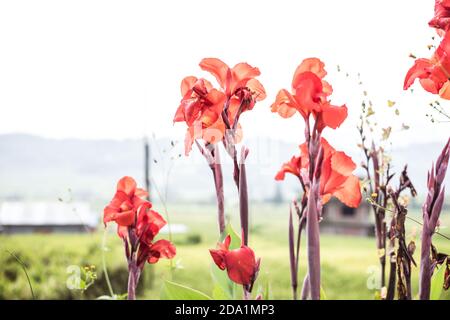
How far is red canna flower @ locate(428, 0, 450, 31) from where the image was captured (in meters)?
→ 0.63

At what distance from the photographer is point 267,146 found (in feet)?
2.68

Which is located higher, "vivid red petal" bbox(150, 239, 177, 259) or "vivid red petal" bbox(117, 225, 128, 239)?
"vivid red petal" bbox(117, 225, 128, 239)

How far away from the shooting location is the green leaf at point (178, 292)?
703 mm

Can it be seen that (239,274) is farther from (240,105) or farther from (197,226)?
(197,226)

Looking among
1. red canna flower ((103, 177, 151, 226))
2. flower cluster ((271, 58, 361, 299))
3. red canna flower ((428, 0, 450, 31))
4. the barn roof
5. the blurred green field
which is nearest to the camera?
flower cluster ((271, 58, 361, 299))

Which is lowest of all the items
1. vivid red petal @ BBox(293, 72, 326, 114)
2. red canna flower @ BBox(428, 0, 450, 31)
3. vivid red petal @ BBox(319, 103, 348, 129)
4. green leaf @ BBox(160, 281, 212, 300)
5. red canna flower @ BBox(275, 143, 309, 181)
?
green leaf @ BBox(160, 281, 212, 300)

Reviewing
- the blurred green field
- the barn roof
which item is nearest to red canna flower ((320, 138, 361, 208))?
the blurred green field

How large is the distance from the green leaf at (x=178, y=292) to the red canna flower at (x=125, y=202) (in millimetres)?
92

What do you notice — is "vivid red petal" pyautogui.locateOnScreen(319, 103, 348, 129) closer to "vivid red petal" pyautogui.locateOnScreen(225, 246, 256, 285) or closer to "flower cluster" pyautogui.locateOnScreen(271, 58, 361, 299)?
"flower cluster" pyautogui.locateOnScreen(271, 58, 361, 299)

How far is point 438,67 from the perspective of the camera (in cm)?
61

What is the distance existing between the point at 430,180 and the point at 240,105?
20cm

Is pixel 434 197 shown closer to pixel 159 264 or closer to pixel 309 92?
pixel 309 92
